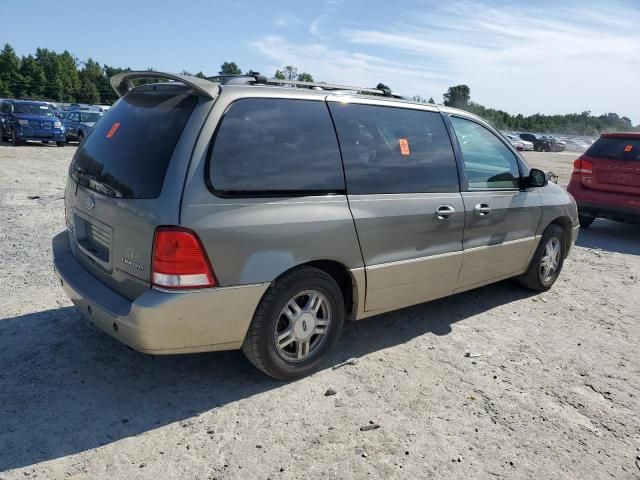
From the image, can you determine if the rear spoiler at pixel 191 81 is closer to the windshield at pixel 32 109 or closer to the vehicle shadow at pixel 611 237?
the vehicle shadow at pixel 611 237

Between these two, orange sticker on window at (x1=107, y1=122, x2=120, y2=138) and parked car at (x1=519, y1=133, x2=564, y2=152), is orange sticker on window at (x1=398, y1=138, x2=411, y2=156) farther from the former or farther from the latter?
parked car at (x1=519, y1=133, x2=564, y2=152)

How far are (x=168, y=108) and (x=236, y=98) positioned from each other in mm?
432

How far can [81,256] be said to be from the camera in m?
3.65

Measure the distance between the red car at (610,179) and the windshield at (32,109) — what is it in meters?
20.2

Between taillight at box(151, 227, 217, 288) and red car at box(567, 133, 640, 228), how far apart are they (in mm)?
7592

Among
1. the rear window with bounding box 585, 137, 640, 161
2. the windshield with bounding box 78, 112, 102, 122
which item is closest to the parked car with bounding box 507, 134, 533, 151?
the windshield with bounding box 78, 112, 102, 122

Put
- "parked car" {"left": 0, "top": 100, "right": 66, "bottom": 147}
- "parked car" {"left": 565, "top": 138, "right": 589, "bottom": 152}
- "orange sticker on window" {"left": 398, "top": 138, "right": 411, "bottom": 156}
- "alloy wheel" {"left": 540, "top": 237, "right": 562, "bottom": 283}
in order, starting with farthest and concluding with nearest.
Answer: "parked car" {"left": 565, "top": 138, "right": 589, "bottom": 152}, "parked car" {"left": 0, "top": 100, "right": 66, "bottom": 147}, "alloy wheel" {"left": 540, "top": 237, "right": 562, "bottom": 283}, "orange sticker on window" {"left": 398, "top": 138, "right": 411, "bottom": 156}

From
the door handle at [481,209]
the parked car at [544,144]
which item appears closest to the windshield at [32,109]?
the door handle at [481,209]

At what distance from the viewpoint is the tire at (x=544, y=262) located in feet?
17.7

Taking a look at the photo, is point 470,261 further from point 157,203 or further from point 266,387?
point 157,203

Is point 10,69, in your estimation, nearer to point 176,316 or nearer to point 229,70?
point 229,70

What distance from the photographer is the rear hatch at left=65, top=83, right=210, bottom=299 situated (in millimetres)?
2941

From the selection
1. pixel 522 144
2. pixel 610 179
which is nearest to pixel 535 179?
pixel 610 179

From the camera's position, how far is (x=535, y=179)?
5051 mm
